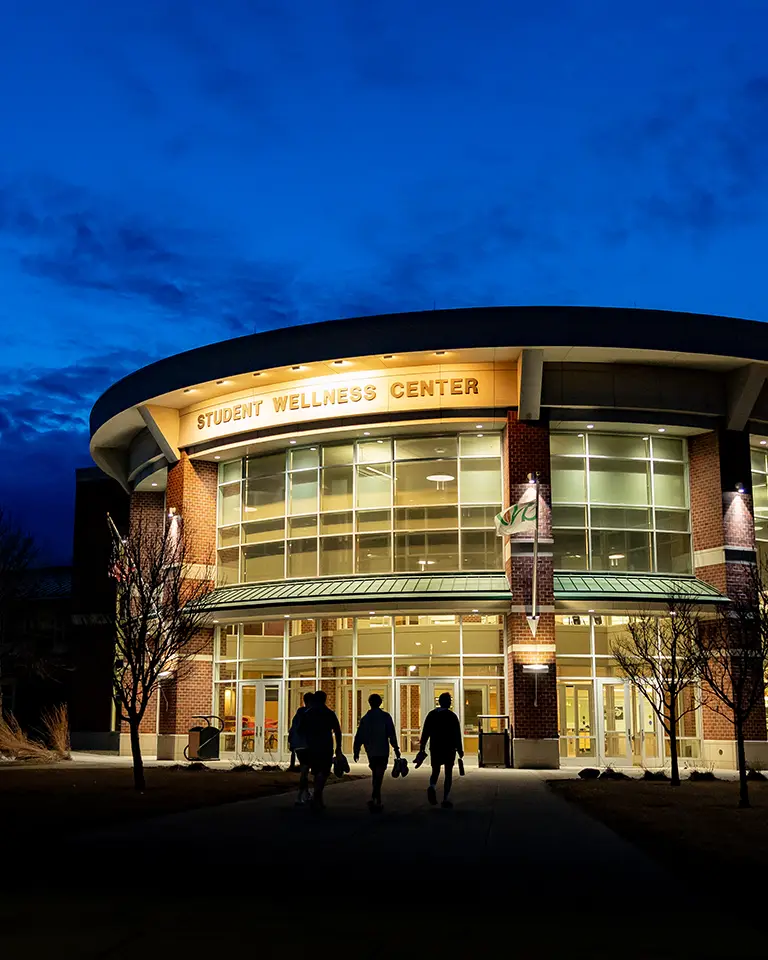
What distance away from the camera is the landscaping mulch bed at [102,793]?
16.1m

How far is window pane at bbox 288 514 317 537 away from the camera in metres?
35.7

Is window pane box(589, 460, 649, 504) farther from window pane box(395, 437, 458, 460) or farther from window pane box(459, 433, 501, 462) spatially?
window pane box(395, 437, 458, 460)

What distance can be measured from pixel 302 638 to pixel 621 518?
10.2 meters

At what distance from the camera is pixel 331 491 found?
35.5 metres

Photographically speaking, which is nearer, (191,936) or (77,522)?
(191,936)

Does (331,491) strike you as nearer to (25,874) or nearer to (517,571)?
(517,571)

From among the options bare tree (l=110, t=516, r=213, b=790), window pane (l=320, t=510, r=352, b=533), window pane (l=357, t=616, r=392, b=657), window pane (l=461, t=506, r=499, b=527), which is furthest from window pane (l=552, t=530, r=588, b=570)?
bare tree (l=110, t=516, r=213, b=790)

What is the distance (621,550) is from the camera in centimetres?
3428

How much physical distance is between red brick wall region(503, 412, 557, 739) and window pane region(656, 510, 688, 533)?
4.13 meters

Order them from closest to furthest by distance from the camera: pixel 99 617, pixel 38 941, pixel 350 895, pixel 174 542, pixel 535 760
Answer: pixel 38 941 < pixel 350 895 < pixel 535 760 < pixel 174 542 < pixel 99 617

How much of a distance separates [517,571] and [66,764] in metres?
13.7

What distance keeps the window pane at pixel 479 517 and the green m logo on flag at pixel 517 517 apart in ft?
5.67

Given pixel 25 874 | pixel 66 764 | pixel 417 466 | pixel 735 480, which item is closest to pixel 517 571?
pixel 417 466

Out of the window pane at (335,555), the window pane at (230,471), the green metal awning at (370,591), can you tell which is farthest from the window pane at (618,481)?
the window pane at (230,471)
